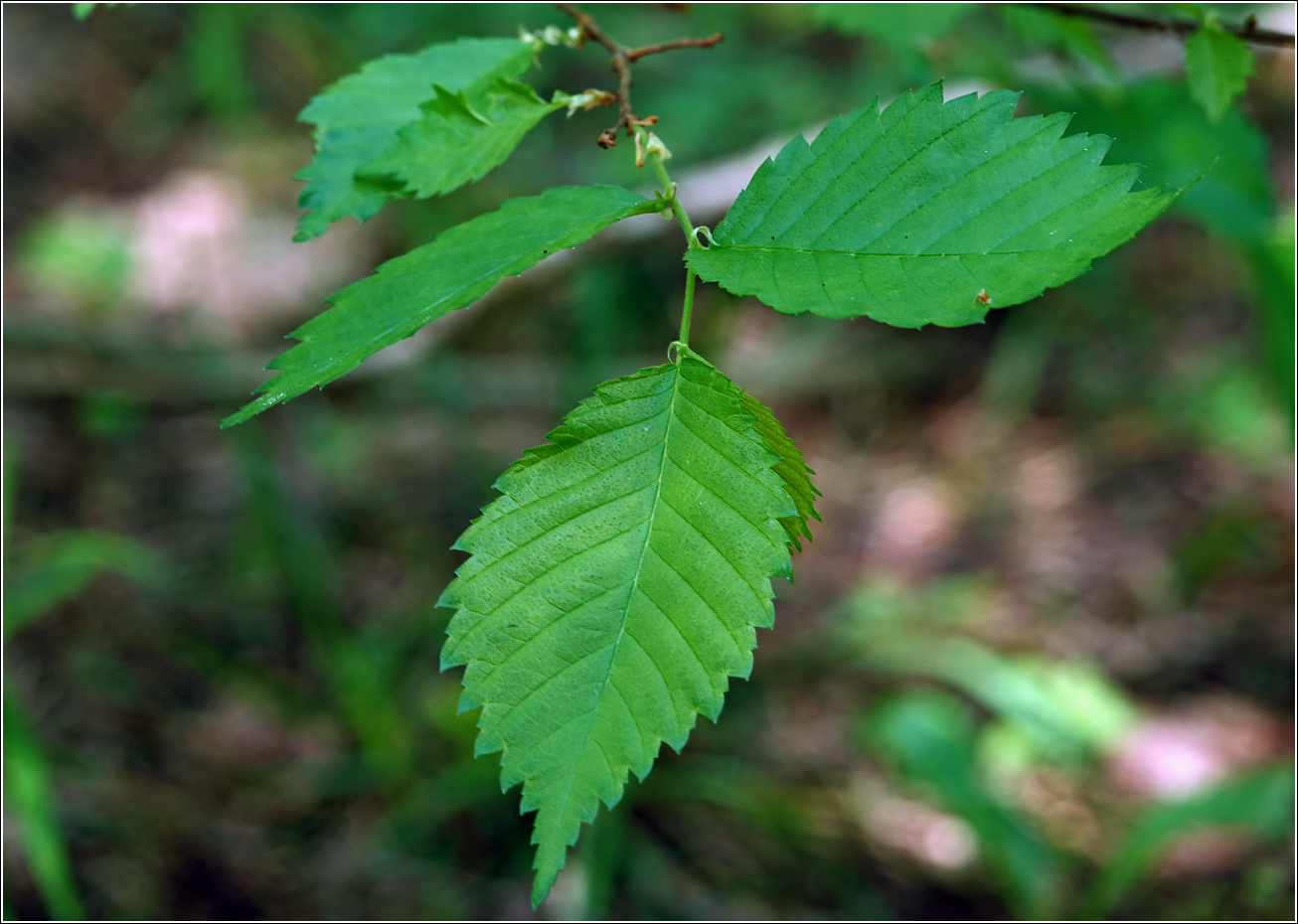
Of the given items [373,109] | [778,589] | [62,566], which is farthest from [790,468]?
[62,566]

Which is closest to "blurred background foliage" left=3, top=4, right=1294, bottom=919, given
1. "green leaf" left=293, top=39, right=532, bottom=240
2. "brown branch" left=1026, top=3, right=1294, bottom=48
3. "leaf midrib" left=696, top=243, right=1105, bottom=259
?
"brown branch" left=1026, top=3, right=1294, bottom=48

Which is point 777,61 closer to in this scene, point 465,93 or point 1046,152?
point 465,93

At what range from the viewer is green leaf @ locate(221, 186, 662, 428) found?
24.0 inches

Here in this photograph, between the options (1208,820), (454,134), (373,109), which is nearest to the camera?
(454,134)

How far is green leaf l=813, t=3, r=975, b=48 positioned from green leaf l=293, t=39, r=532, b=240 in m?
0.36

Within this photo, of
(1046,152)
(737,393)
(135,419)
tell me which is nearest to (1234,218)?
(1046,152)

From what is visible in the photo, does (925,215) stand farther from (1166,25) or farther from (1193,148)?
(1193,148)

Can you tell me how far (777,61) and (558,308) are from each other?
3.34 ft

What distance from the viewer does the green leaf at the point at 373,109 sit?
2.71 ft

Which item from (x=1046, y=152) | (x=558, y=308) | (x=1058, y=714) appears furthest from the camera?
(x=558, y=308)

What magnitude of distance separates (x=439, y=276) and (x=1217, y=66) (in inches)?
30.3

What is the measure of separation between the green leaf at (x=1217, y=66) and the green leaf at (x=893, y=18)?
0.26 m

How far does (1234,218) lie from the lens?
128 cm

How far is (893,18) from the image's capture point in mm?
1032
